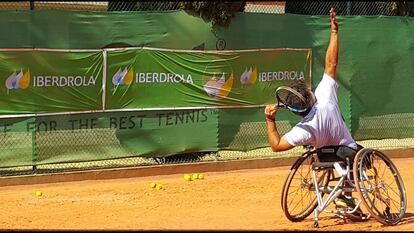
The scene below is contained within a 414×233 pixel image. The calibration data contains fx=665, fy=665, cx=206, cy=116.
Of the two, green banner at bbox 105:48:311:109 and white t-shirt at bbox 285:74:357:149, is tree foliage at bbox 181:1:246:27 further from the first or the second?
white t-shirt at bbox 285:74:357:149

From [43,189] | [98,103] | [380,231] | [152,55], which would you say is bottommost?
[380,231]

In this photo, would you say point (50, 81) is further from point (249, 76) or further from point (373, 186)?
point (373, 186)

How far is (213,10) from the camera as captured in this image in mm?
10578

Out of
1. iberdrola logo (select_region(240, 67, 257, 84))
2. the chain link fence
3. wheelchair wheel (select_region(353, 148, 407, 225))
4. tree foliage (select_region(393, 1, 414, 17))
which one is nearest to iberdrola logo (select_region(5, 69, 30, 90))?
the chain link fence

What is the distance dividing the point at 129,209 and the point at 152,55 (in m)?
3.02

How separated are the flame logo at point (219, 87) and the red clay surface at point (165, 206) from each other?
4.14 ft

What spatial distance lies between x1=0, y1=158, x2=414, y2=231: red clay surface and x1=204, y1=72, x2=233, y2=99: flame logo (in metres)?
1.26

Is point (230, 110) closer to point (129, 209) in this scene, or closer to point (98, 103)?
point (98, 103)

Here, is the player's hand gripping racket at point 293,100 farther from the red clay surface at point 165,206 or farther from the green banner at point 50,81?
the green banner at point 50,81

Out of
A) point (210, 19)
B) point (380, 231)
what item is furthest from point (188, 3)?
point (380, 231)

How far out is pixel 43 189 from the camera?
9094 mm

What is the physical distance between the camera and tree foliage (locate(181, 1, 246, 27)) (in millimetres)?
10555

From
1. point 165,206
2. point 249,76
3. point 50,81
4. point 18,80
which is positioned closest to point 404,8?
point 249,76

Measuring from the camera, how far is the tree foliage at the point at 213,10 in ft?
34.6
